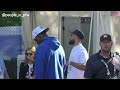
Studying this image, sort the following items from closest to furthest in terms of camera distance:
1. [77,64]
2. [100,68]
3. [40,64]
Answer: [40,64] < [100,68] < [77,64]

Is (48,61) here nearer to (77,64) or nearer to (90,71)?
(90,71)

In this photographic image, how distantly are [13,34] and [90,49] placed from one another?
4.45 ft

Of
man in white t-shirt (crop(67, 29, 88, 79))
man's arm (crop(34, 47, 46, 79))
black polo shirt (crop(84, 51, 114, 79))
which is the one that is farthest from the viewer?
man in white t-shirt (crop(67, 29, 88, 79))

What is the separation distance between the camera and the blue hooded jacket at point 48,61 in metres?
2.75

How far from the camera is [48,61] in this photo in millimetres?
2805

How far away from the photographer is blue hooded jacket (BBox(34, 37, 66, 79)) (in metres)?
2.75

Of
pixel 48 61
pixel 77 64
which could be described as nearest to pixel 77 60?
pixel 77 64

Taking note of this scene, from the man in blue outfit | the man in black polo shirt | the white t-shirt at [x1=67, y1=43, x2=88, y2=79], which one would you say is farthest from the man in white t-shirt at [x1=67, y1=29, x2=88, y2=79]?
the man in blue outfit

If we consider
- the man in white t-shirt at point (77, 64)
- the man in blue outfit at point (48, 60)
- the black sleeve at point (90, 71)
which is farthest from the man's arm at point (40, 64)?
the man in white t-shirt at point (77, 64)

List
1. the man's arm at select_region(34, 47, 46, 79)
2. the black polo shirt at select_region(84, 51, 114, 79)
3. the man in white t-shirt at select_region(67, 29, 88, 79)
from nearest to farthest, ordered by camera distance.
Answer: the man's arm at select_region(34, 47, 46, 79) → the black polo shirt at select_region(84, 51, 114, 79) → the man in white t-shirt at select_region(67, 29, 88, 79)

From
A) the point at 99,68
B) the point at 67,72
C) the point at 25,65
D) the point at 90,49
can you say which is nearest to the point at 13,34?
the point at 90,49

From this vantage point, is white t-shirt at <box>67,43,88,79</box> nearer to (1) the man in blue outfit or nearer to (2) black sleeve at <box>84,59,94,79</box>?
(2) black sleeve at <box>84,59,94,79</box>
